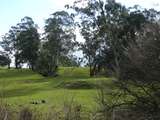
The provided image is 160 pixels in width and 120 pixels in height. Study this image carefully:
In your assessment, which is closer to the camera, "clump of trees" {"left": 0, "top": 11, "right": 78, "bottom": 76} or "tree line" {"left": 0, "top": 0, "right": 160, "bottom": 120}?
"tree line" {"left": 0, "top": 0, "right": 160, "bottom": 120}

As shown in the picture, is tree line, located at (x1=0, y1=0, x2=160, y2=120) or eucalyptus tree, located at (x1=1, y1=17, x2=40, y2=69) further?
eucalyptus tree, located at (x1=1, y1=17, x2=40, y2=69)

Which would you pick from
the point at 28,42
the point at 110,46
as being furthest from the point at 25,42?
the point at 110,46

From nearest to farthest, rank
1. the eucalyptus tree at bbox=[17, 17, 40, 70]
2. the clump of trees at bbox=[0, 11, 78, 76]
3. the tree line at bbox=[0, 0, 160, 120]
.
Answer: the tree line at bbox=[0, 0, 160, 120]
the clump of trees at bbox=[0, 11, 78, 76]
the eucalyptus tree at bbox=[17, 17, 40, 70]

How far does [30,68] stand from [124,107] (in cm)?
8973

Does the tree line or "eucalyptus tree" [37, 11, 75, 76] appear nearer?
the tree line

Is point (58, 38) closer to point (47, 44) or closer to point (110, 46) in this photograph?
point (47, 44)

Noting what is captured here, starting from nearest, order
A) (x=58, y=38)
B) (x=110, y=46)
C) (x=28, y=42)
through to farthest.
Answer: (x=110, y=46)
(x=58, y=38)
(x=28, y=42)

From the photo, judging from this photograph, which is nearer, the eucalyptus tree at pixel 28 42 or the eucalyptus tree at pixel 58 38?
the eucalyptus tree at pixel 58 38

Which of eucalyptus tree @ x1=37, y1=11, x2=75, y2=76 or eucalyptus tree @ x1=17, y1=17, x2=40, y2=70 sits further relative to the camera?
Result: eucalyptus tree @ x1=17, y1=17, x2=40, y2=70

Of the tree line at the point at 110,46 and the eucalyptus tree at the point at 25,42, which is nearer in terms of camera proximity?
the tree line at the point at 110,46

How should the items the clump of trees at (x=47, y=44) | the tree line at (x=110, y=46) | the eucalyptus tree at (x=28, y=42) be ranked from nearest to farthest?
the tree line at (x=110, y=46), the clump of trees at (x=47, y=44), the eucalyptus tree at (x=28, y=42)

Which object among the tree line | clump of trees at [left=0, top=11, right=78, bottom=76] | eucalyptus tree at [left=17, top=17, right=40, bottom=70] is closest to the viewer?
the tree line

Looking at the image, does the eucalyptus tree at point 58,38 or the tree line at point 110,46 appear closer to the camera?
the tree line at point 110,46

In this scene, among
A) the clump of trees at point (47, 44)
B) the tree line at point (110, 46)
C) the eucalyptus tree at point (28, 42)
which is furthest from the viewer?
the eucalyptus tree at point (28, 42)
